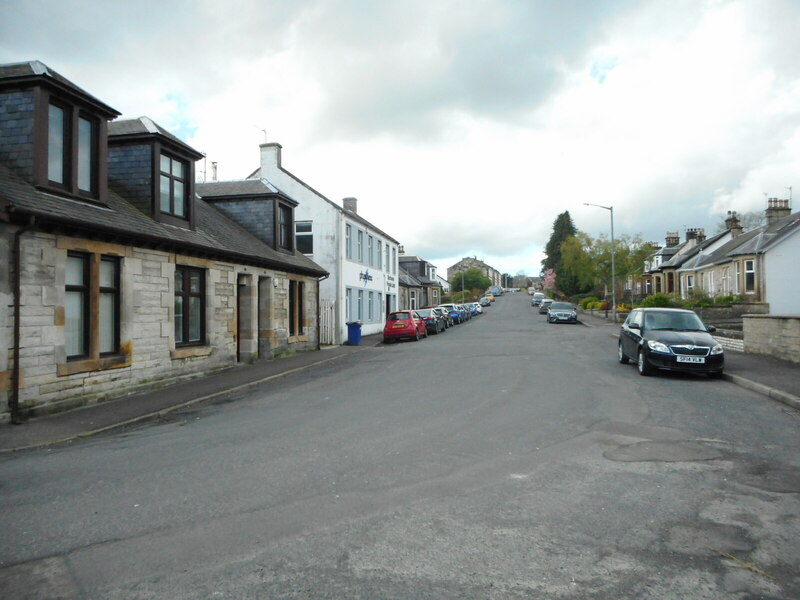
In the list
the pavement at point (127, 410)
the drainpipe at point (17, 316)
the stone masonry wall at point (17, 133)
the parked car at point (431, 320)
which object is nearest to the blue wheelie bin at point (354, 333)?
the parked car at point (431, 320)

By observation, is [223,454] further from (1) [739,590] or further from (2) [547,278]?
(2) [547,278]

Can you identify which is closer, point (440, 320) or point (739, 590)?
point (739, 590)

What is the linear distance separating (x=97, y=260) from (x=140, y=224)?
1.86m

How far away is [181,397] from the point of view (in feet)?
38.1

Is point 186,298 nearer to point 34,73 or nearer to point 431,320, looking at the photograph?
point 34,73

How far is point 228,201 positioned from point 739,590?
20958 millimetres

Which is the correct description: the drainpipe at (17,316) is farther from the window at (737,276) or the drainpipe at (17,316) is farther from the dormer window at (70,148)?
the window at (737,276)

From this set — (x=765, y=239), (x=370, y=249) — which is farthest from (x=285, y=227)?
(x=765, y=239)

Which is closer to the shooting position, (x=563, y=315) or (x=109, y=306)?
(x=109, y=306)

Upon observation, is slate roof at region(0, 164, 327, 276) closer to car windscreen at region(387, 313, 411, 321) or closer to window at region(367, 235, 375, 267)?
car windscreen at region(387, 313, 411, 321)

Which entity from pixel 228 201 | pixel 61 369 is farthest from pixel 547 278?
pixel 61 369

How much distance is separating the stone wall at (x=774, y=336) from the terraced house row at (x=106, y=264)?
15.2 meters

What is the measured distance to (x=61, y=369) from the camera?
1009 cm

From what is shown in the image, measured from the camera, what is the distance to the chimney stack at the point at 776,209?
42.0 m
